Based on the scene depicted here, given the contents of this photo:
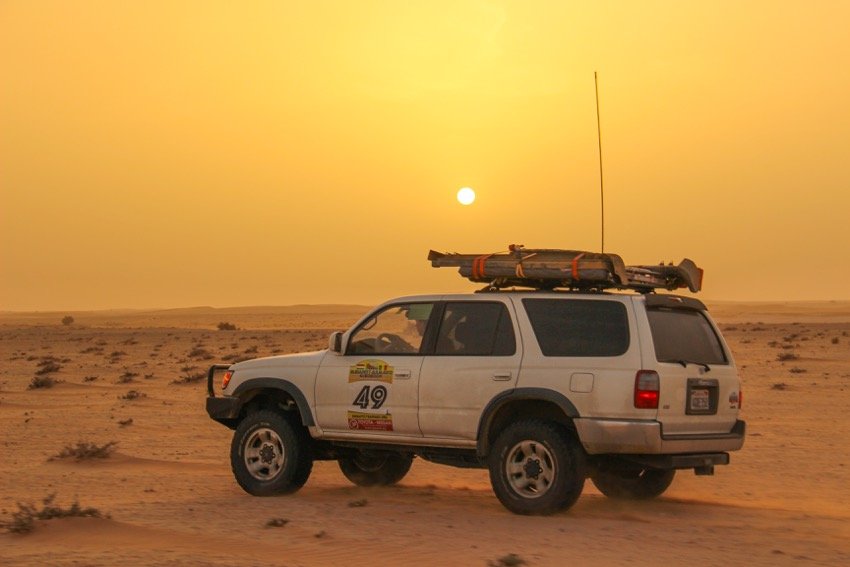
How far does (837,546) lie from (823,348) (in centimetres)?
3919

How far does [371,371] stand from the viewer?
12.4 meters

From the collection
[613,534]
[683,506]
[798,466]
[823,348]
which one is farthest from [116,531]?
[823,348]

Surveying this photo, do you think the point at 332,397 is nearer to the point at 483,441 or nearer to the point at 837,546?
the point at 483,441

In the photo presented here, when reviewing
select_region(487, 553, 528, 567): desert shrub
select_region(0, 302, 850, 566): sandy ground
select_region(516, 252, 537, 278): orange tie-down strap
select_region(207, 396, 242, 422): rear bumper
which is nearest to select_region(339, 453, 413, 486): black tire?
select_region(0, 302, 850, 566): sandy ground

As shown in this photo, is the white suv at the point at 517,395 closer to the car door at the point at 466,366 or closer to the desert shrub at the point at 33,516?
the car door at the point at 466,366

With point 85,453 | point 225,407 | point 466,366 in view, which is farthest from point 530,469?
point 85,453

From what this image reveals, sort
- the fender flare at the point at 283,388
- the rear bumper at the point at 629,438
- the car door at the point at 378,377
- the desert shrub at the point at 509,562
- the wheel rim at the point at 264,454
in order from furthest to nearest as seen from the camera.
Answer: the wheel rim at the point at 264,454 < the fender flare at the point at 283,388 < the car door at the point at 378,377 < the rear bumper at the point at 629,438 < the desert shrub at the point at 509,562

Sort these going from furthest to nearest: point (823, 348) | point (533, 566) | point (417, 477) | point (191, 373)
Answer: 1. point (823, 348)
2. point (191, 373)
3. point (417, 477)
4. point (533, 566)

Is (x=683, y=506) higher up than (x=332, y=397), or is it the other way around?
(x=332, y=397)

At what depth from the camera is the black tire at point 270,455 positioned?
12906mm

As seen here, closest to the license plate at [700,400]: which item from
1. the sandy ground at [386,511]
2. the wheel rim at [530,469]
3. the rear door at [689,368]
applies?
the rear door at [689,368]

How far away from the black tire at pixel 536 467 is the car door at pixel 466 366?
1.25 ft

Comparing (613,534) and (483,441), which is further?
(483,441)

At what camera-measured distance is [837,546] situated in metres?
10.2
